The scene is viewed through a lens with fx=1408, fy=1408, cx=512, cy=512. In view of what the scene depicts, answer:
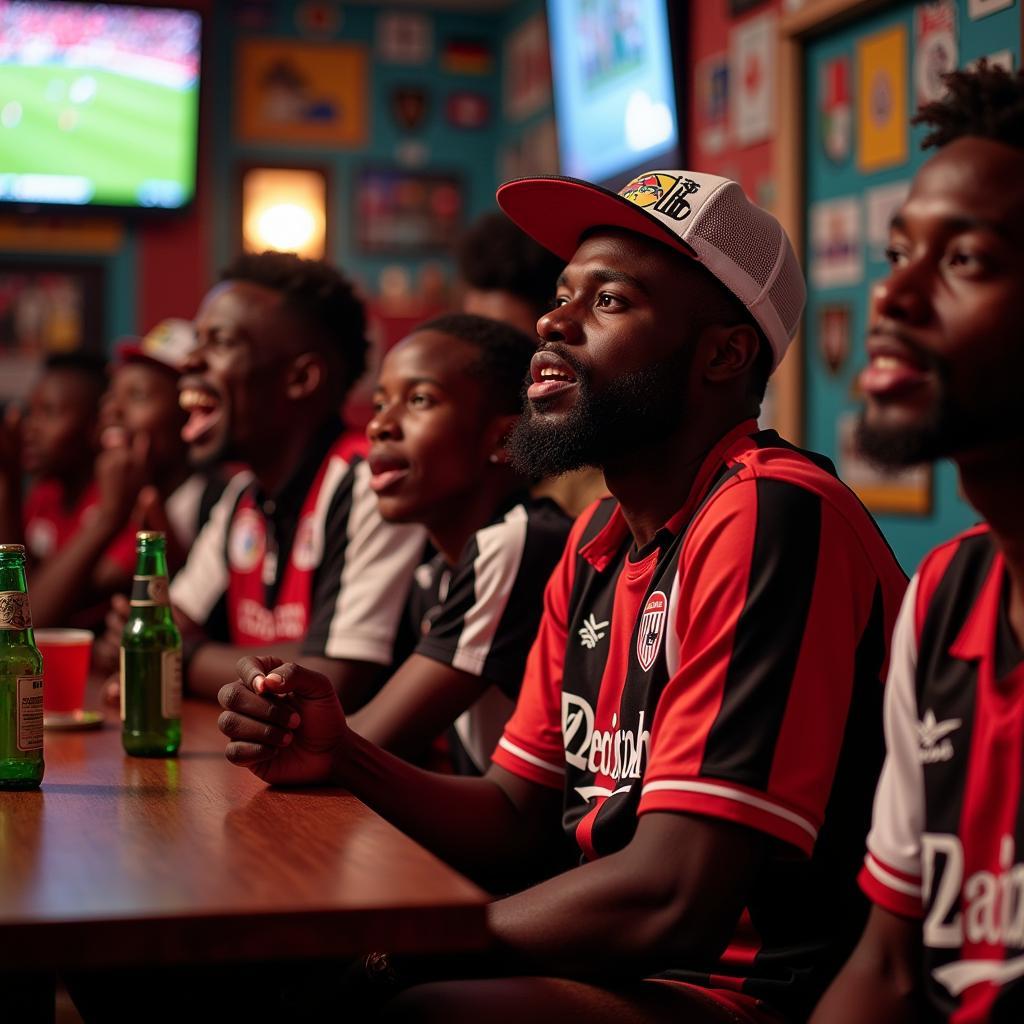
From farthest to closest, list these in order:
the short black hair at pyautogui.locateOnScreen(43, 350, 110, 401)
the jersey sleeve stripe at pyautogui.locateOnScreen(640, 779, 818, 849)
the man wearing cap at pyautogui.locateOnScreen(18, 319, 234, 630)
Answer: the short black hair at pyautogui.locateOnScreen(43, 350, 110, 401) → the man wearing cap at pyautogui.locateOnScreen(18, 319, 234, 630) → the jersey sleeve stripe at pyautogui.locateOnScreen(640, 779, 818, 849)

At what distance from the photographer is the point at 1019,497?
1.07 metres

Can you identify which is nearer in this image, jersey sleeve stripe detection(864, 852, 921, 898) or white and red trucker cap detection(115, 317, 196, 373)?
jersey sleeve stripe detection(864, 852, 921, 898)

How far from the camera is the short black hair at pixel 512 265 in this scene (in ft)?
10.4

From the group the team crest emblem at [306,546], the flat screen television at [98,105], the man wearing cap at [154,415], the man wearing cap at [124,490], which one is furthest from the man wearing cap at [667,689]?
the flat screen television at [98,105]

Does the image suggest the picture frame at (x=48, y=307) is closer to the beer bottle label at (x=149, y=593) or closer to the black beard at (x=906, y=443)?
the beer bottle label at (x=149, y=593)

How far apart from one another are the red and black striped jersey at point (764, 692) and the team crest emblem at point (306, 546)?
105 centimetres

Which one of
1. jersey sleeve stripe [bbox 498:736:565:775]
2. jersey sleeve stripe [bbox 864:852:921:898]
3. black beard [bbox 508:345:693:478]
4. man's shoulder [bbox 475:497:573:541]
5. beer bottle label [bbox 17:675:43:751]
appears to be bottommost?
jersey sleeve stripe [bbox 498:736:565:775]

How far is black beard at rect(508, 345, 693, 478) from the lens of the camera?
1531mm

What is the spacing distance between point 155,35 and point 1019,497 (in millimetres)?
5018

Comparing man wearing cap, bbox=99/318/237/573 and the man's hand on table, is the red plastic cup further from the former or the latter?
man wearing cap, bbox=99/318/237/573

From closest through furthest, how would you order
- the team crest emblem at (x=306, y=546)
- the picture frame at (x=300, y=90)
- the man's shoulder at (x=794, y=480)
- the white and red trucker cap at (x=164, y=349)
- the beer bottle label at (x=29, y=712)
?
the man's shoulder at (x=794, y=480) < the beer bottle label at (x=29, y=712) < the team crest emblem at (x=306, y=546) < the white and red trucker cap at (x=164, y=349) < the picture frame at (x=300, y=90)

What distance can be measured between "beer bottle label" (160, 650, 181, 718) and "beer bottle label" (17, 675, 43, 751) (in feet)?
0.86

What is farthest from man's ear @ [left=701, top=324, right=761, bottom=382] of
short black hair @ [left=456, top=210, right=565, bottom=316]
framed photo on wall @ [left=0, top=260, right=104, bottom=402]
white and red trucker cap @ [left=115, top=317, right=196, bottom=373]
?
framed photo on wall @ [left=0, top=260, right=104, bottom=402]

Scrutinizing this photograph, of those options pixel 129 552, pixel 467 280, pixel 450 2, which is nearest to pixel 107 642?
pixel 129 552
